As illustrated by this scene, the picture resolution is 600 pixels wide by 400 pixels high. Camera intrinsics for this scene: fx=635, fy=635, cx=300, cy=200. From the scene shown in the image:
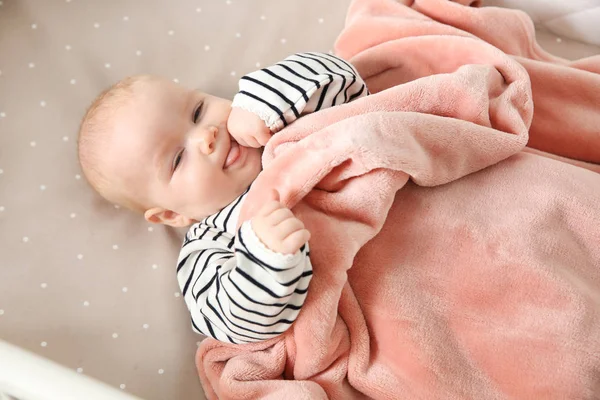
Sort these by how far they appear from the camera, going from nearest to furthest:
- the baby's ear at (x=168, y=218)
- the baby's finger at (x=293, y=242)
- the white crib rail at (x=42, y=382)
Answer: the white crib rail at (x=42, y=382) < the baby's finger at (x=293, y=242) < the baby's ear at (x=168, y=218)

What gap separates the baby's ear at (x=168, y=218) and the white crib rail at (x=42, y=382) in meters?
0.42

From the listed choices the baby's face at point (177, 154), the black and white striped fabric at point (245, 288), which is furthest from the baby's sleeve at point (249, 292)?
the baby's face at point (177, 154)

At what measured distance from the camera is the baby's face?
0.97 m

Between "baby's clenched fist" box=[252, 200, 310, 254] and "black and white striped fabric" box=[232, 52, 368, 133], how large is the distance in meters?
0.22

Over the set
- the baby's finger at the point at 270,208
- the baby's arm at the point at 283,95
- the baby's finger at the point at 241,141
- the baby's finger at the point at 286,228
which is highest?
the baby's arm at the point at 283,95

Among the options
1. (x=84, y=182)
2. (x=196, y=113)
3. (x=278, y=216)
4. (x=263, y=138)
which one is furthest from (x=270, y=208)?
(x=84, y=182)

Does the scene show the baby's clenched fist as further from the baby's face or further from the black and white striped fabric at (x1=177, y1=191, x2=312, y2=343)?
the baby's face

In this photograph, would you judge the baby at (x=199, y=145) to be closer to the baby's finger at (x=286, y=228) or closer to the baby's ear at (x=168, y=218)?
the baby's ear at (x=168, y=218)

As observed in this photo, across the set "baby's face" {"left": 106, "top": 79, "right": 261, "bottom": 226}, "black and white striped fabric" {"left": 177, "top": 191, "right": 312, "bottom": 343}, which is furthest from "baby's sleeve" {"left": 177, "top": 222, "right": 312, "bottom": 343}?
"baby's face" {"left": 106, "top": 79, "right": 261, "bottom": 226}

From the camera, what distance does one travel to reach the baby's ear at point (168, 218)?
1.05m

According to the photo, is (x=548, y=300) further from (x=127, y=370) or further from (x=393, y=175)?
(x=127, y=370)

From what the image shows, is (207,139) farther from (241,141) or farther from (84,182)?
(84,182)

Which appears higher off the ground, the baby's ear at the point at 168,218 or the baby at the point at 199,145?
the baby at the point at 199,145

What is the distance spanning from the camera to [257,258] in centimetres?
75
